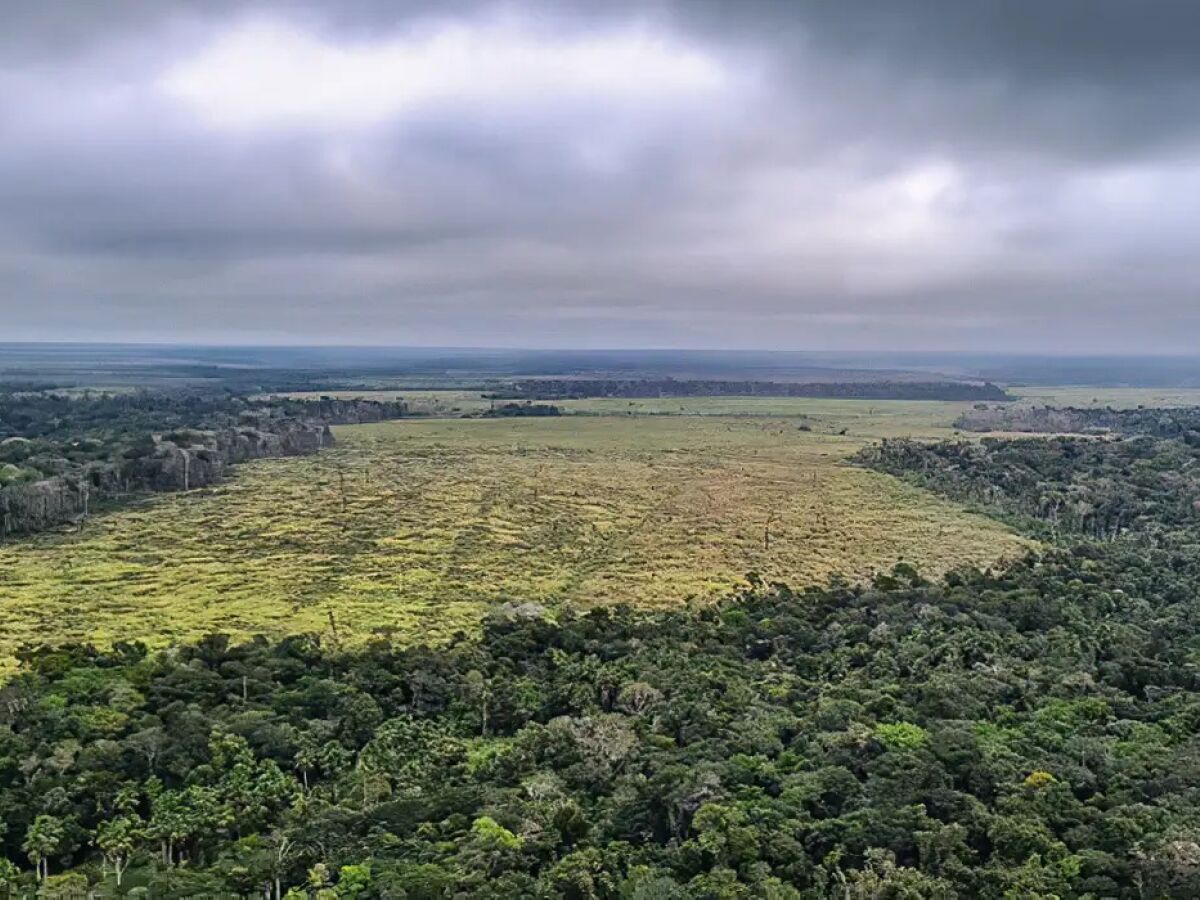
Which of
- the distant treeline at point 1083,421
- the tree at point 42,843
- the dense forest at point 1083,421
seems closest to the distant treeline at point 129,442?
the tree at point 42,843

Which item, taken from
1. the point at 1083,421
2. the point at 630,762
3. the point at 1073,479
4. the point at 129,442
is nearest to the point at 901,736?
the point at 630,762

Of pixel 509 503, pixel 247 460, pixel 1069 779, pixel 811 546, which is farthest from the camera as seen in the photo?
pixel 247 460

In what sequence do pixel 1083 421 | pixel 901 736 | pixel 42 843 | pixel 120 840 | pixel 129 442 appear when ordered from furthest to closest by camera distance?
1. pixel 1083 421
2. pixel 129 442
3. pixel 901 736
4. pixel 120 840
5. pixel 42 843

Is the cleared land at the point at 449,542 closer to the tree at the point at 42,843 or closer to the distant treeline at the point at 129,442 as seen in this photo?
the distant treeline at the point at 129,442

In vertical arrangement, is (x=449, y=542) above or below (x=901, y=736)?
below

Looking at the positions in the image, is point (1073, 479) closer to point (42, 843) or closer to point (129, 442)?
point (42, 843)

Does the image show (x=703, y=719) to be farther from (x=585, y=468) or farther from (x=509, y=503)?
(x=585, y=468)

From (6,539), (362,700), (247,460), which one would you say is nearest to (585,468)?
(247,460)
